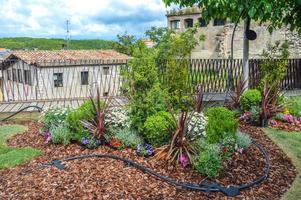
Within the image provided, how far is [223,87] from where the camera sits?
1268 centimetres

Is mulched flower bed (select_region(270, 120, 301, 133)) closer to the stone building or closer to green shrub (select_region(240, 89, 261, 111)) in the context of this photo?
green shrub (select_region(240, 89, 261, 111))

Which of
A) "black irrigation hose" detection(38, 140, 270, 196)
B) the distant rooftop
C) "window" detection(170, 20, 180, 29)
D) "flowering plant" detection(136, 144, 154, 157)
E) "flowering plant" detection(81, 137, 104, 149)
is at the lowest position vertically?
"black irrigation hose" detection(38, 140, 270, 196)

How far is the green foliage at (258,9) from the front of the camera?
4.07 meters

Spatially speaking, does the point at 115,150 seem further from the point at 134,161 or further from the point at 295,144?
the point at 295,144

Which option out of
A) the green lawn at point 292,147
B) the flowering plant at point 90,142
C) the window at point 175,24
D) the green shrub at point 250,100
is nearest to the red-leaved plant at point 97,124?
the flowering plant at point 90,142

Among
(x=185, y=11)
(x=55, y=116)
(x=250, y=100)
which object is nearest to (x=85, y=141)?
(x=55, y=116)

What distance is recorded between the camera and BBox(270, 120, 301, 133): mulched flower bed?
7990 mm

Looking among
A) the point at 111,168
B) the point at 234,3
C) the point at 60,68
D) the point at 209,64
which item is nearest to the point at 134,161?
the point at 111,168

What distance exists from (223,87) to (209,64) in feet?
3.57

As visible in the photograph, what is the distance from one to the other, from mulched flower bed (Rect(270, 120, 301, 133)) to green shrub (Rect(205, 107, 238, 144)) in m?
2.70

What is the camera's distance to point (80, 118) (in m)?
6.07

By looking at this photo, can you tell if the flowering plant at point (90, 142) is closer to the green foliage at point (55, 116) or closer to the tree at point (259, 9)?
the green foliage at point (55, 116)

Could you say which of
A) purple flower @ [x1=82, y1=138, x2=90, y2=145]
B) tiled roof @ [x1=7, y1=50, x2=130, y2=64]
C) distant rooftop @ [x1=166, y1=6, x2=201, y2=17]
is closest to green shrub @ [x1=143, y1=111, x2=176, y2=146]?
purple flower @ [x1=82, y1=138, x2=90, y2=145]

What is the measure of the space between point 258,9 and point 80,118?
10.8 ft
